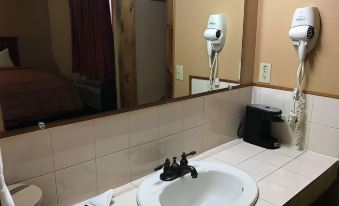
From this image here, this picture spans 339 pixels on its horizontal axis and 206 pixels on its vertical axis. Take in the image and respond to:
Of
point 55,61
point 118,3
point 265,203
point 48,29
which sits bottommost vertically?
point 265,203

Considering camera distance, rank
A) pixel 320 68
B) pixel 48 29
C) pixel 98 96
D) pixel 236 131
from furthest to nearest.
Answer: pixel 236 131 → pixel 320 68 → pixel 98 96 → pixel 48 29

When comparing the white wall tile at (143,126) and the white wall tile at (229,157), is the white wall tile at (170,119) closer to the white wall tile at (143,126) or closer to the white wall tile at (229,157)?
the white wall tile at (143,126)

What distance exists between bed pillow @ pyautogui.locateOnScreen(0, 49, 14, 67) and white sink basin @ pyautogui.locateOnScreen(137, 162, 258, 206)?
65cm

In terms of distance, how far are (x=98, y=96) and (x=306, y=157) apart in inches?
44.7

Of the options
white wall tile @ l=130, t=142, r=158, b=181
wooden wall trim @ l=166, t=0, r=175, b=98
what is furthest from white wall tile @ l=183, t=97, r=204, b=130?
white wall tile @ l=130, t=142, r=158, b=181

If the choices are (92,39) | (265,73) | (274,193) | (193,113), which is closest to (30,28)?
(92,39)

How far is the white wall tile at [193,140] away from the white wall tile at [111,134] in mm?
360

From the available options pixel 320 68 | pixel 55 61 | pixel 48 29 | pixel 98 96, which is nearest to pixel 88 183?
pixel 98 96

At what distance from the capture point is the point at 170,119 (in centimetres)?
132

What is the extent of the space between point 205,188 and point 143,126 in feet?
1.41

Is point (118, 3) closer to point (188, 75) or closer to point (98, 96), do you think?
point (98, 96)

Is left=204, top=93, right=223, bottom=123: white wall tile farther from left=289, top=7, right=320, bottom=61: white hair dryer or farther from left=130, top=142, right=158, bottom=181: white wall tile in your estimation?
left=289, top=7, right=320, bottom=61: white hair dryer

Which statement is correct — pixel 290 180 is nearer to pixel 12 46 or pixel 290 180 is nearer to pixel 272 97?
pixel 272 97

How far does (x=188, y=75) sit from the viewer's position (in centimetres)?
146
